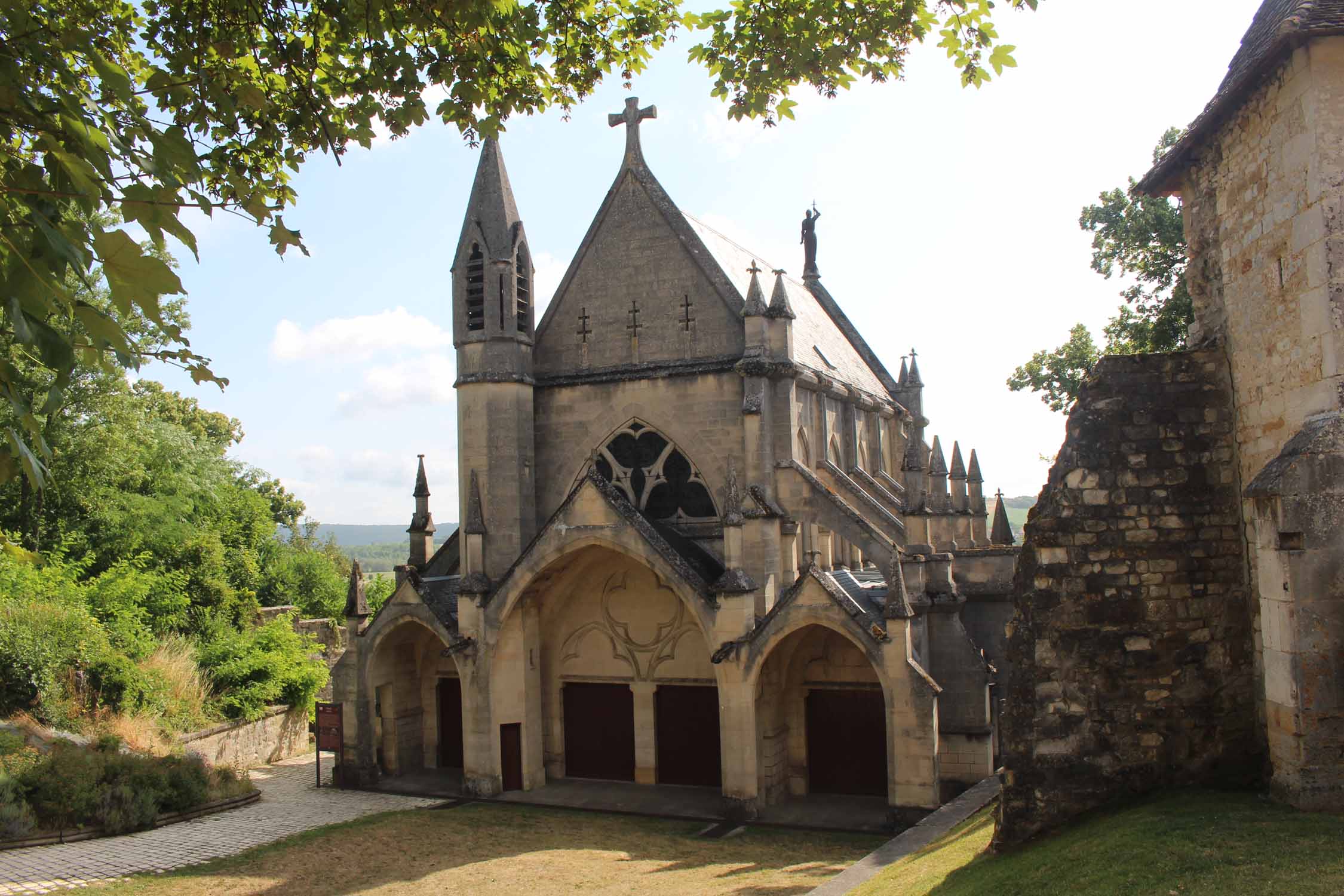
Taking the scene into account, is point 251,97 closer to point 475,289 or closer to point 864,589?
point 864,589

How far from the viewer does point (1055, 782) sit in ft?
33.2

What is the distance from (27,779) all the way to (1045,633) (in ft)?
50.8

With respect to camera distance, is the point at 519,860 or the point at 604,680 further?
the point at 604,680

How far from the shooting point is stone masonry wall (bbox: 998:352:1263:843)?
33.2 ft

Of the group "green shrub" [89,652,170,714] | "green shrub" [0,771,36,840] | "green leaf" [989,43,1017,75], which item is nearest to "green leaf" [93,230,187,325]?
"green leaf" [989,43,1017,75]

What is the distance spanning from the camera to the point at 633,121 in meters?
22.8

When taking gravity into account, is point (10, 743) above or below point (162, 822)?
above

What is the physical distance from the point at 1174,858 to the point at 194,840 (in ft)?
47.8

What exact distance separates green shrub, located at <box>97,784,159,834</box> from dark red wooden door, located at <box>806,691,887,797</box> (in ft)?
37.7

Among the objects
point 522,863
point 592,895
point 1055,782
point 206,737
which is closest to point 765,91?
point 1055,782

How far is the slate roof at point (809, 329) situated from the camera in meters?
22.8

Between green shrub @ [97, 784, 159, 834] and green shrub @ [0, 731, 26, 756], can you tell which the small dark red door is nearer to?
green shrub @ [97, 784, 159, 834]

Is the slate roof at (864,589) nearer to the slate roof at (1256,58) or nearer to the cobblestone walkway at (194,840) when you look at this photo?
the slate roof at (1256,58)

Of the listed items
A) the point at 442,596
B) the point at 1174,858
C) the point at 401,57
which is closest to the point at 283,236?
the point at 401,57
